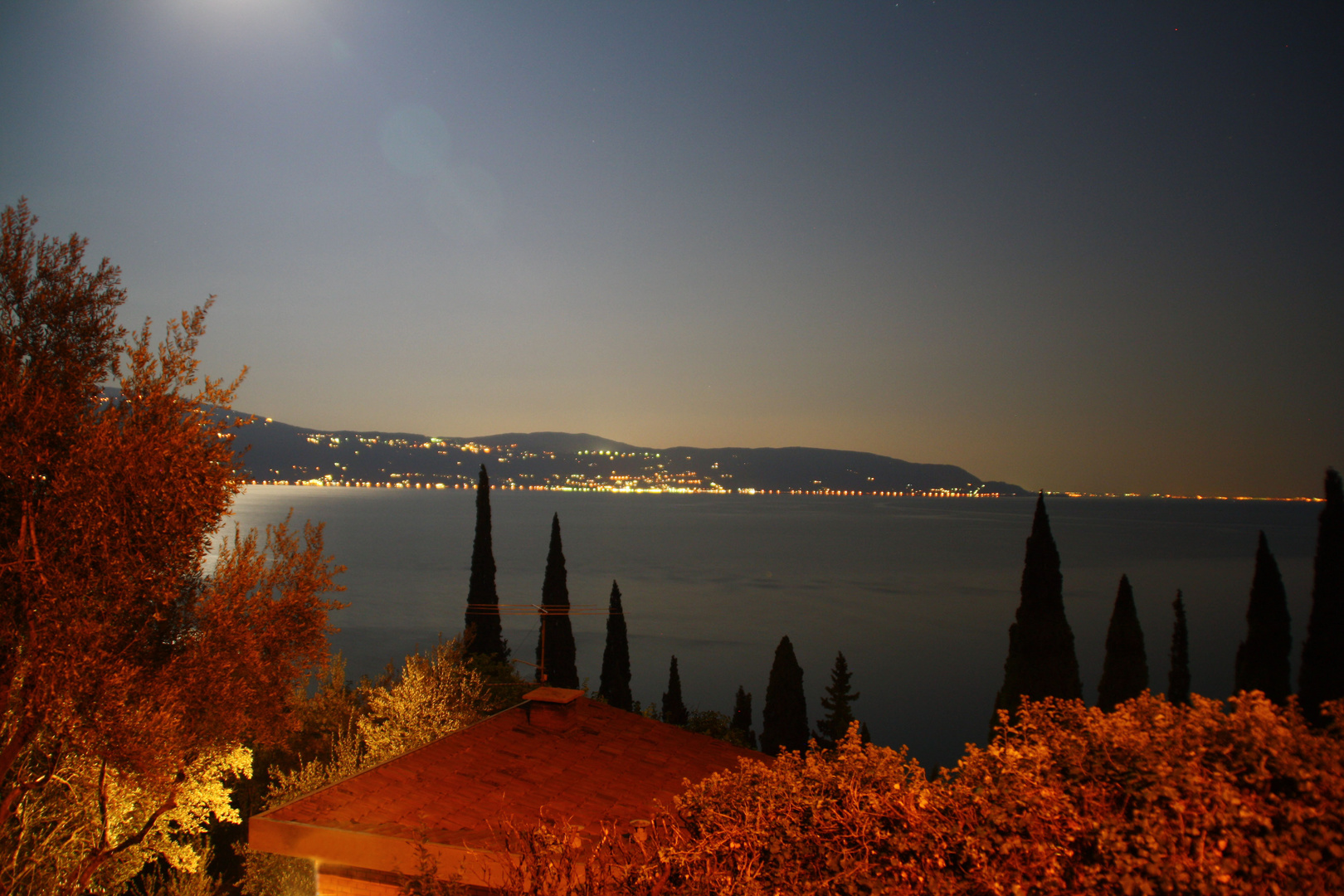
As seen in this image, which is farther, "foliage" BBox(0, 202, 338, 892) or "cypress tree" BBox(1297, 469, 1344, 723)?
"cypress tree" BBox(1297, 469, 1344, 723)

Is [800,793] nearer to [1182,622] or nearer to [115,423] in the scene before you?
[115,423]

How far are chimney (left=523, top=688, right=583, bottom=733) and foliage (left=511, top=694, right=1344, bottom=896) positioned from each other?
576 centimetres

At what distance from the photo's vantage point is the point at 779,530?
14050cm

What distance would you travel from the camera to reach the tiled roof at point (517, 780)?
6.92 metres

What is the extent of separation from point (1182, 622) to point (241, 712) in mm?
28680

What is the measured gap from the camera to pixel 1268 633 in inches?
786

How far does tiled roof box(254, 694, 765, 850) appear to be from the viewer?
6.92m

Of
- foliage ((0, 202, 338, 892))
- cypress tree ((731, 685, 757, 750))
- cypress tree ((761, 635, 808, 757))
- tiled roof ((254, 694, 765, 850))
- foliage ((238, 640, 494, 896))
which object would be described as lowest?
cypress tree ((731, 685, 757, 750))

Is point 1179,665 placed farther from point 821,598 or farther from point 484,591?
point 821,598

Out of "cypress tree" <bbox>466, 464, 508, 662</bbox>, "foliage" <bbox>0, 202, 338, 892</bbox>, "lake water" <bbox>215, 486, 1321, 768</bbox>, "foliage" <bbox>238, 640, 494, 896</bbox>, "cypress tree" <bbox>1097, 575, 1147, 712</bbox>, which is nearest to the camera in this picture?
"foliage" <bbox>0, 202, 338, 892</bbox>

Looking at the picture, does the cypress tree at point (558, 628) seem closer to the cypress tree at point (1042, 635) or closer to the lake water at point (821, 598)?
the lake water at point (821, 598)

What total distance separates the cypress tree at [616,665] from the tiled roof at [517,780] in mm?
17025

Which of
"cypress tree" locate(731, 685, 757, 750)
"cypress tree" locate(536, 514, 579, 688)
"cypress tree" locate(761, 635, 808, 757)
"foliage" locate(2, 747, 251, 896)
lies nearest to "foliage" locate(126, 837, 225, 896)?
"foliage" locate(2, 747, 251, 896)

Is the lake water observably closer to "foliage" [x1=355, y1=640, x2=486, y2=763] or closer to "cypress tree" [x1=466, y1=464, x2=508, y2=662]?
"cypress tree" [x1=466, y1=464, x2=508, y2=662]
